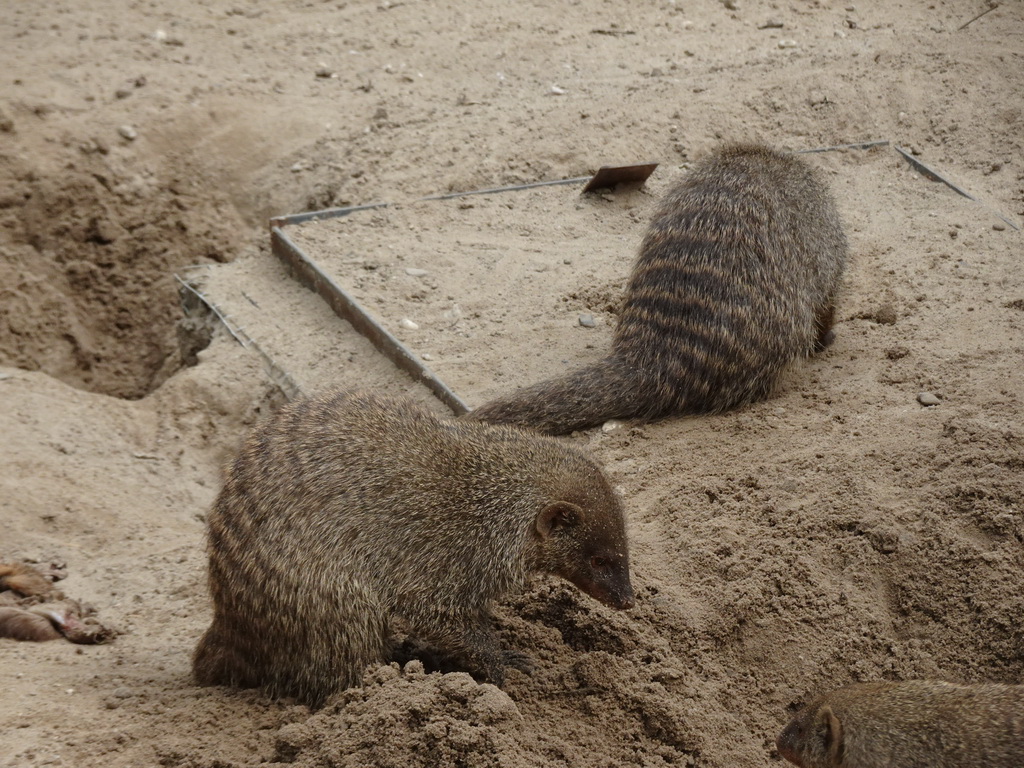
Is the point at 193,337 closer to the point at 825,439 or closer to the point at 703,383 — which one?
the point at 703,383

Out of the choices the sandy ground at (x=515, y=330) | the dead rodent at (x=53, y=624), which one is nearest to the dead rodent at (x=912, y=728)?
the sandy ground at (x=515, y=330)

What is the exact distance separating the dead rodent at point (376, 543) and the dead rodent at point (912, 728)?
2.12 feet

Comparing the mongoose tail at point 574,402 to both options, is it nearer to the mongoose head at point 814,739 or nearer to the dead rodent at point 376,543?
the dead rodent at point 376,543

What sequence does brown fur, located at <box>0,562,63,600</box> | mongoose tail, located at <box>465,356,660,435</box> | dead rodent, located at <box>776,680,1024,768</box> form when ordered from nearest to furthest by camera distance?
dead rodent, located at <box>776,680,1024,768</box> → brown fur, located at <box>0,562,63,600</box> → mongoose tail, located at <box>465,356,660,435</box>

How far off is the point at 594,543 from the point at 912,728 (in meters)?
0.96

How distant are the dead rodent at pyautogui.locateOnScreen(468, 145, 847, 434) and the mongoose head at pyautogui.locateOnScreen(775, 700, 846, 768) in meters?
1.77

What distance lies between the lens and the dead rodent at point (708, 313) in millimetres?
4270

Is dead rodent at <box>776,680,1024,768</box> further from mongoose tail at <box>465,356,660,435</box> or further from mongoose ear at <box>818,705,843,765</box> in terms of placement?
mongoose tail at <box>465,356,660,435</box>

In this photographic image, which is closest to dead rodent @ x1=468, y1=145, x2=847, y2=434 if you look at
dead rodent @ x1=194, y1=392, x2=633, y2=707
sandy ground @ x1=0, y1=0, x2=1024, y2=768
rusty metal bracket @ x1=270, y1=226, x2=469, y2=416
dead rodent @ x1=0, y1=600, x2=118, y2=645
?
sandy ground @ x1=0, y1=0, x2=1024, y2=768

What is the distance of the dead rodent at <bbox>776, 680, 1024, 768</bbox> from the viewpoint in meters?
2.41

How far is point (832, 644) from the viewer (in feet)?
9.98

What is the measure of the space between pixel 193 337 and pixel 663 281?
9.28 ft

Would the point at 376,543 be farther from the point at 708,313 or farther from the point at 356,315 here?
the point at 356,315

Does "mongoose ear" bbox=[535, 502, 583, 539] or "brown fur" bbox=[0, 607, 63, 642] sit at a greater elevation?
"mongoose ear" bbox=[535, 502, 583, 539]
